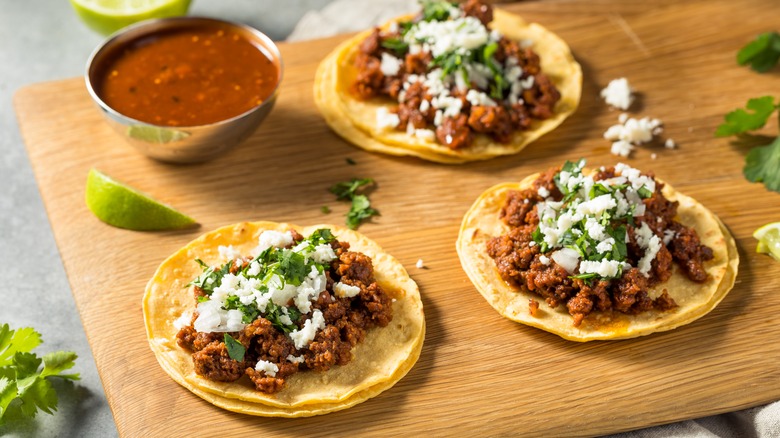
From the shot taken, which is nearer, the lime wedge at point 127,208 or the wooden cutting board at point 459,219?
the wooden cutting board at point 459,219

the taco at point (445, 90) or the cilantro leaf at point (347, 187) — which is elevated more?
the taco at point (445, 90)

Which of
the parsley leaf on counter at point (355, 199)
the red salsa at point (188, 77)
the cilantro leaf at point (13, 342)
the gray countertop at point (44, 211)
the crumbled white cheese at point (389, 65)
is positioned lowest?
the gray countertop at point (44, 211)

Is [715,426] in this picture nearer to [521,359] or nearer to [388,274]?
[521,359]

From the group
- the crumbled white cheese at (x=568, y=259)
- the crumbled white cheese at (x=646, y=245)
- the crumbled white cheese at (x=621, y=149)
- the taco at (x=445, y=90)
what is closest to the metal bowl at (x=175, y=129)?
the taco at (x=445, y=90)

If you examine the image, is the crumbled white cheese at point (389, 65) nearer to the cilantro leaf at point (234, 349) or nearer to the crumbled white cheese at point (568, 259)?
the crumbled white cheese at point (568, 259)

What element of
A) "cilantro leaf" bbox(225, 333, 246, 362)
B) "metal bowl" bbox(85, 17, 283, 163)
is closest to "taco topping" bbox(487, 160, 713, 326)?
"cilantro leaf" bbox(225, 333, 246, 362)

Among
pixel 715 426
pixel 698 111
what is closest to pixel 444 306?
pixel 715 426
